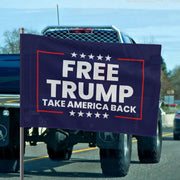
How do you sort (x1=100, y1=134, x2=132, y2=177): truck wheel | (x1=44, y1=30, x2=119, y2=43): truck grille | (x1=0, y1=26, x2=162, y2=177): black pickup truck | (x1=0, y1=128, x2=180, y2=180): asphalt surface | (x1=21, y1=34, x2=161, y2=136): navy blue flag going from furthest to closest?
(x1=44, y1=30, x2=119, y2=43): truck grille < (x1=0, y1=128, x2=180, y2=180): asphalt surface < (x1=100, y1=134, x2=132, y2=177): truck wheel < (x1=0, y1=26, x2=162, y2=177): black pickup truck < (x1=21, y1=34, x2=161, y2=136): navy blue flag

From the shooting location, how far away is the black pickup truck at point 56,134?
9.48 m

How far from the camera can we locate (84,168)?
1149 cm

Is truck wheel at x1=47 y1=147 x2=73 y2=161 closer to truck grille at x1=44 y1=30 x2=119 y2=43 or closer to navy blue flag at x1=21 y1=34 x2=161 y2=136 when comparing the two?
truck grille at x1=44 y1=30 x2=119 y2=43

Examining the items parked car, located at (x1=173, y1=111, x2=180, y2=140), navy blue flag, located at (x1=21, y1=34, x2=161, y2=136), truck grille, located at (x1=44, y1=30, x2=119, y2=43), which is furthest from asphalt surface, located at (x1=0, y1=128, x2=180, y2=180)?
parked car, located at (x1=173, y1=111, x2=180, y2=140)

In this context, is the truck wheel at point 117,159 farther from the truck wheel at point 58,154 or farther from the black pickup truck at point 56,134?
the truck wheel at point 58,154

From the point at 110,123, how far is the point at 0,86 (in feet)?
10.9

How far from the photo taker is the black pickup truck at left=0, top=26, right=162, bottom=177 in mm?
9477

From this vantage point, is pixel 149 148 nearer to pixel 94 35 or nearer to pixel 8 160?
pixel 94 35

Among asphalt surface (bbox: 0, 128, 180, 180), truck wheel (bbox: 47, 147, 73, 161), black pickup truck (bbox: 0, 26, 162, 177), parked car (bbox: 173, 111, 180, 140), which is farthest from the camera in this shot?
parked car (bbox: 173, 111, 180, 140)

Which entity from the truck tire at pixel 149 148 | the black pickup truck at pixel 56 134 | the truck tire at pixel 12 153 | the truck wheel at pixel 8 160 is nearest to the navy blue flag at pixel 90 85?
the black pickup truck at pixel 56 134

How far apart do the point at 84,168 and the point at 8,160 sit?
1720mm

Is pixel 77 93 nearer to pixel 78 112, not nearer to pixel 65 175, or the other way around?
pixel 78 112

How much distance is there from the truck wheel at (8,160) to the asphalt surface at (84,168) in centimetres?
23

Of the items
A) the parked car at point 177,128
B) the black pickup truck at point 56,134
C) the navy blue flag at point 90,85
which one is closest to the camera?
the navy blue flag at point 90,85
